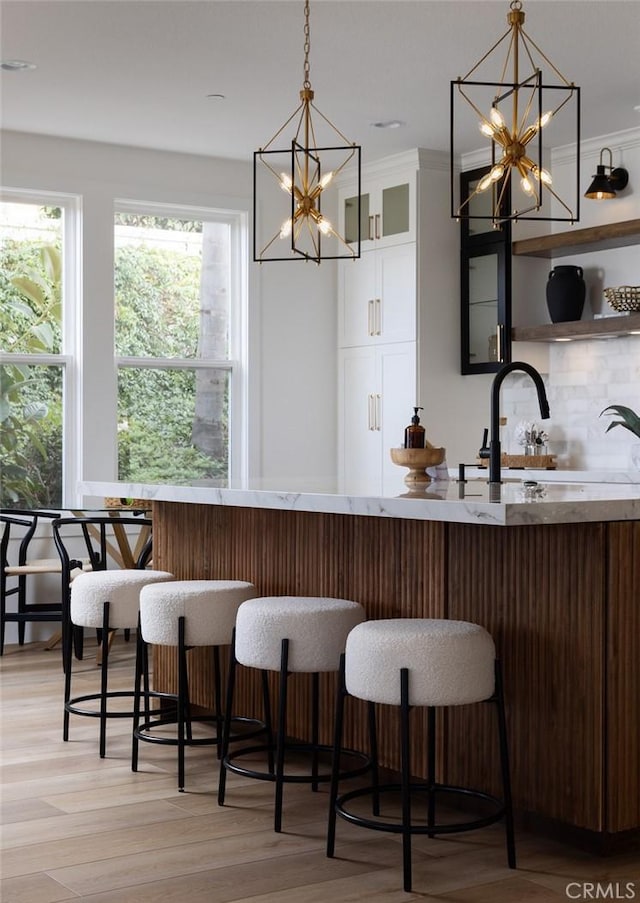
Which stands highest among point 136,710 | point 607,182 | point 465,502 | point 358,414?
point 607,182

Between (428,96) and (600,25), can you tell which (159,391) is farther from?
(600,25)

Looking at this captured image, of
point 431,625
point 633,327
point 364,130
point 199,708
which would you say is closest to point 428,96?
point 364,130

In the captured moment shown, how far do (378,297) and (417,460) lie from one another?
3615 millimetres

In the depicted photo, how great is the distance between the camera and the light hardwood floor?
9.28 ft

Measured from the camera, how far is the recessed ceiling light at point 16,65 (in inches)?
212

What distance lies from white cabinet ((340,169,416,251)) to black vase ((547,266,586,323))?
2.97 feet

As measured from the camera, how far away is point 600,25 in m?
4.91

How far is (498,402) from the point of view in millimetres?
3391

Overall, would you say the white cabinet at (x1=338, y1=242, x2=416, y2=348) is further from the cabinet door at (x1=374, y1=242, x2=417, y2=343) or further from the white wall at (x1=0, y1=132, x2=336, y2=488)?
the white wall at (x1=0, y1=132, x2=336, y2=488)

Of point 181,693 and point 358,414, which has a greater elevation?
point 358,414

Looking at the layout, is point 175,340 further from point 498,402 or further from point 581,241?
point 498,402

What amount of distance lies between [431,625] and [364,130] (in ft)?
13.4

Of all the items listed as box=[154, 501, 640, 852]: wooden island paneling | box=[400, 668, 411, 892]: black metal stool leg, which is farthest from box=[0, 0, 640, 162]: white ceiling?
box=[400, 668, 411, 892]: black metal stool leg

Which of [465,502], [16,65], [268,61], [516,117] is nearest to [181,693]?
[465,502]
